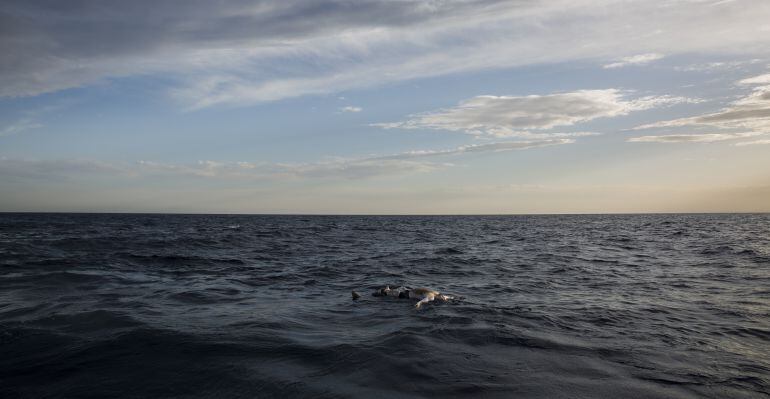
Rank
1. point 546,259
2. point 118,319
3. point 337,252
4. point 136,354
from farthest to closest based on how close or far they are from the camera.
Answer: point 337,252 → point 546,259 → point 118,319 → point 136,354

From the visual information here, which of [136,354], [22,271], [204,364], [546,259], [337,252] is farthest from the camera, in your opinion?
[337,252]

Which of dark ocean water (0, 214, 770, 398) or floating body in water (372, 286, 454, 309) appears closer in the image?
dark ocean water (0, 214, 770, 398)

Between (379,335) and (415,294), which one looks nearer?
(379,335)

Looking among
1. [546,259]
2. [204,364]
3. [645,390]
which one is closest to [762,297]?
[645,390]

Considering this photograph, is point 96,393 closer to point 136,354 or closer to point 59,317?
point 136,354

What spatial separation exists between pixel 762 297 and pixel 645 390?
9688mm

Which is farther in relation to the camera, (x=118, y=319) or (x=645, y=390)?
(x=118, y=319)

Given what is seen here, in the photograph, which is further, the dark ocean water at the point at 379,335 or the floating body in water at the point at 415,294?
the floating body in water at the point at 415,294

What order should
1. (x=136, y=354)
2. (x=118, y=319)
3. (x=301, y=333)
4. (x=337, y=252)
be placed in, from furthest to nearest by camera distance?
(x=337, y=252)
(x=118, y=319)
(x=301, y=333)
(x=136, y=354)

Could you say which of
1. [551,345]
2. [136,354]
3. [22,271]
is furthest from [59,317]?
[551,345]

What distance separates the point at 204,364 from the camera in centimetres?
752

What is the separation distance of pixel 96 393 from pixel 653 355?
896 cm

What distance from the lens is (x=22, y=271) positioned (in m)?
17.4

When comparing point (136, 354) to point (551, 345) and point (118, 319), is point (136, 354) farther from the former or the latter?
point (551, 345)
